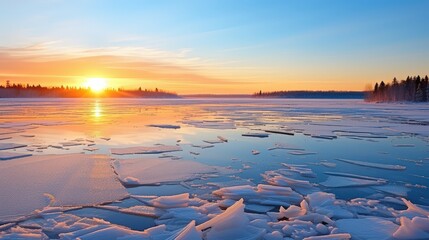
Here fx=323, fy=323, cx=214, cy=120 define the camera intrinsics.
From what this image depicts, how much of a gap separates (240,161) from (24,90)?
11359 cm

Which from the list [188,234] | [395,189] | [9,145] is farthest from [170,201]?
[9,145]

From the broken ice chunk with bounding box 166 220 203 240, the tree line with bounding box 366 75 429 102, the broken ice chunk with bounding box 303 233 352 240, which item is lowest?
the broken ice chunk with bounding box 303 233 352 240

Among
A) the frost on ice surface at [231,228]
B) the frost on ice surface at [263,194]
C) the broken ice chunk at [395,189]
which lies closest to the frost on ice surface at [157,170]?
the frost on ice surface at [263,194]

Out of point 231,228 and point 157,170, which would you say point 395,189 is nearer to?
point 231,228

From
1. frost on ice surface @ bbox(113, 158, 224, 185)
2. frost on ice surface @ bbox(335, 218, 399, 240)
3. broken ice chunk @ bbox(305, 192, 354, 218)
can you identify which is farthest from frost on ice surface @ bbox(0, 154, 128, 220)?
frost on ice surface @ bbox(335, 218, 399, 240)

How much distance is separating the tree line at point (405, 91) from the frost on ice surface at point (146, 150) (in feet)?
200

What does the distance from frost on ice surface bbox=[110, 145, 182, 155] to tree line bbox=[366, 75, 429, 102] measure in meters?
61.0

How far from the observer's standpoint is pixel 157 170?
665cm

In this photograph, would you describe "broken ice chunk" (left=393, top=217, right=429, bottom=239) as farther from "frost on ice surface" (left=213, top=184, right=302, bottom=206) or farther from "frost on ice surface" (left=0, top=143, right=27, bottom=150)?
"frost on ice surface" (left=0, top=143, right=27, bottom=150)

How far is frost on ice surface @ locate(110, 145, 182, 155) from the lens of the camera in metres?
8.55

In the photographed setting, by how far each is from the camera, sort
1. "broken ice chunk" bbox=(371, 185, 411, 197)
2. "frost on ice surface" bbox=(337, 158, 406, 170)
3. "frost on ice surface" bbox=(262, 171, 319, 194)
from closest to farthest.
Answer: "broken ice chunk" bbox=(371, 185, 411, 197) < "frost on ice surface" bbox=(262, 171, 319, 194) < "frost on ice surface" bbox=(337, 158, 406, 170)

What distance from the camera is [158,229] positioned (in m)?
3.73

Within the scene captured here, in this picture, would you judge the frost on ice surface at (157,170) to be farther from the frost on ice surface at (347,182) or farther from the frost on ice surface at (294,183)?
the frost on ice surface at (347,182)

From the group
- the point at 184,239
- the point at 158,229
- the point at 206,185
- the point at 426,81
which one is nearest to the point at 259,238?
the point at 184,239
